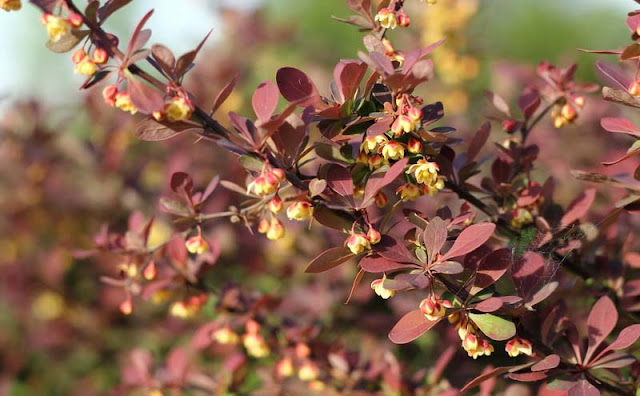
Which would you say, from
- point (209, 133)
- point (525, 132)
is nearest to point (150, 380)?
point (209, 133)

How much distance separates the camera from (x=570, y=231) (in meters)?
1.02

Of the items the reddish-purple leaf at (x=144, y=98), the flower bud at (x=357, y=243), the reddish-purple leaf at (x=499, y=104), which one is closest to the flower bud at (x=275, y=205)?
the flower bud at (x=357, y=243)

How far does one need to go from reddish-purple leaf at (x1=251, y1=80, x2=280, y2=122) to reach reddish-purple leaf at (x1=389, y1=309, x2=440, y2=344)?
1.14 feet

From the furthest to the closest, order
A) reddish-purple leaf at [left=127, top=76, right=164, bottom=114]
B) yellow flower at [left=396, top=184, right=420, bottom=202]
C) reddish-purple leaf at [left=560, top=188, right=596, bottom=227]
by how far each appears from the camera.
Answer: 1. reddish-purple leaf at [left=560, top=188, right=596, bottom=227]
2. yellow flower at [left=396, top=184, right=420, bottom=202]
3. reddish-purple leaf at [left=127, top=76, right=164, bottom=114]

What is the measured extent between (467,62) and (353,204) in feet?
7.67

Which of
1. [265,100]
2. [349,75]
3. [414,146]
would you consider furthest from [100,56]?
[414,146]

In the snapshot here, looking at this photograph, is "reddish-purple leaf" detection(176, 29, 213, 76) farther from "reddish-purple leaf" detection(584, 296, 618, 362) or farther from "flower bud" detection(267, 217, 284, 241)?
"reddish-purple leaf" detection(584, 296, 618, 362)

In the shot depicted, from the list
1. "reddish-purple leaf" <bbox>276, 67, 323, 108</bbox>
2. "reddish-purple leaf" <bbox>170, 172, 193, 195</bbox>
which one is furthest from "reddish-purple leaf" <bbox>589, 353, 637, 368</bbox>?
"reddish-purple leaf" <bbox>170, 172, 193, 195</bbox>

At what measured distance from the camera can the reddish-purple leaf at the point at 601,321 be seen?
3.37 ft

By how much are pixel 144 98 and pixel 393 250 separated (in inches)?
15.2

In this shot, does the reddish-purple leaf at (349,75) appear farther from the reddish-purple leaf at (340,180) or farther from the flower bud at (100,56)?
the flower bud at (100,56)

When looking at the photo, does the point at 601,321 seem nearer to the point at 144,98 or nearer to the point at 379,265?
the point at 379,265

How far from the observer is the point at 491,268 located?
95 cm

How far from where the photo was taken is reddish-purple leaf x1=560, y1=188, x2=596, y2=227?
3.85ft
